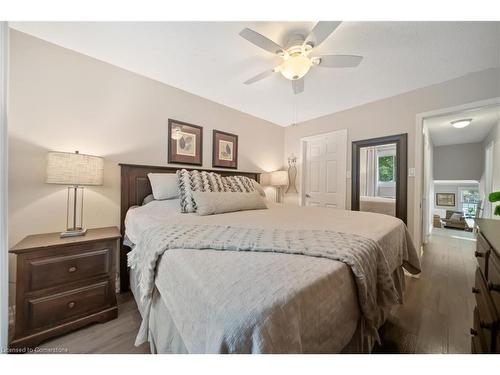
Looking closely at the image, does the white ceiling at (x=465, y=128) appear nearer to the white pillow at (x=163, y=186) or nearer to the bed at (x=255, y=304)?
the bed at (x=255, y=304)

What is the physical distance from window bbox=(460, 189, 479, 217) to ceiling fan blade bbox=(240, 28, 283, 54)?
6746mm

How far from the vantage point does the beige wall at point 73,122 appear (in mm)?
1492

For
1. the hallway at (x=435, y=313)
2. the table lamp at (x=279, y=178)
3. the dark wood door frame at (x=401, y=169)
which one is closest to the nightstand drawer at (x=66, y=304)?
the hallway at (x=435, y=313)

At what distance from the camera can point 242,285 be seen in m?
0.53

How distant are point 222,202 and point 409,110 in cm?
266

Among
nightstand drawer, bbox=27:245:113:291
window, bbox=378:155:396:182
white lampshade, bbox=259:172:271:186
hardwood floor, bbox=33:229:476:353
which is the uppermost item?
window, bbox=378:155:396:182

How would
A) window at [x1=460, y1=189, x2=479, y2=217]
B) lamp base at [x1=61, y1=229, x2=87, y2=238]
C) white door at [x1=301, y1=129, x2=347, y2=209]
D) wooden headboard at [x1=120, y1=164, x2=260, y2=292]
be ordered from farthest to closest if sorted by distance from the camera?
window at [x1=460, y1=189, x2=479, y2=217]
white door at [x1=301, y1=129, x2=347, y2=209]
wooden headboard at [x1=120, y1=164, x2=260, y2=292]
lamp base at [x1=61, y1=229, x2=87, y2=238]

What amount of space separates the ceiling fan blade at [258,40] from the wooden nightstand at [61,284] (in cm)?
176

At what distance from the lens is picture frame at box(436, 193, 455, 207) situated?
5.55 metres

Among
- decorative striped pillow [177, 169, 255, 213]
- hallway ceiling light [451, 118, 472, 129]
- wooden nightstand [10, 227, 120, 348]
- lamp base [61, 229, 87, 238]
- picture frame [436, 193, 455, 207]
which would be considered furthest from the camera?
picture frame [436, 193, 455, 207]

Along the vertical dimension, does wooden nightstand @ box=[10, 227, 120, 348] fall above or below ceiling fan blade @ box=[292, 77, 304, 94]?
below

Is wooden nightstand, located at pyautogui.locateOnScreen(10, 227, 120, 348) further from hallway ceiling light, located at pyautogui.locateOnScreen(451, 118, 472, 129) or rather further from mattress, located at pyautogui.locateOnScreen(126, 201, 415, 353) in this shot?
hallway ceiling light, located at pyautogui.locateOnScreen(451, 118, 472, 129)

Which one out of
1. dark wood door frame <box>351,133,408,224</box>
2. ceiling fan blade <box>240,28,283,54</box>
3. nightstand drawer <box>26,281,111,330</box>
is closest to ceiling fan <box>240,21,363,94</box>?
ceiling fan blade <box>240,28,283,54</box>
